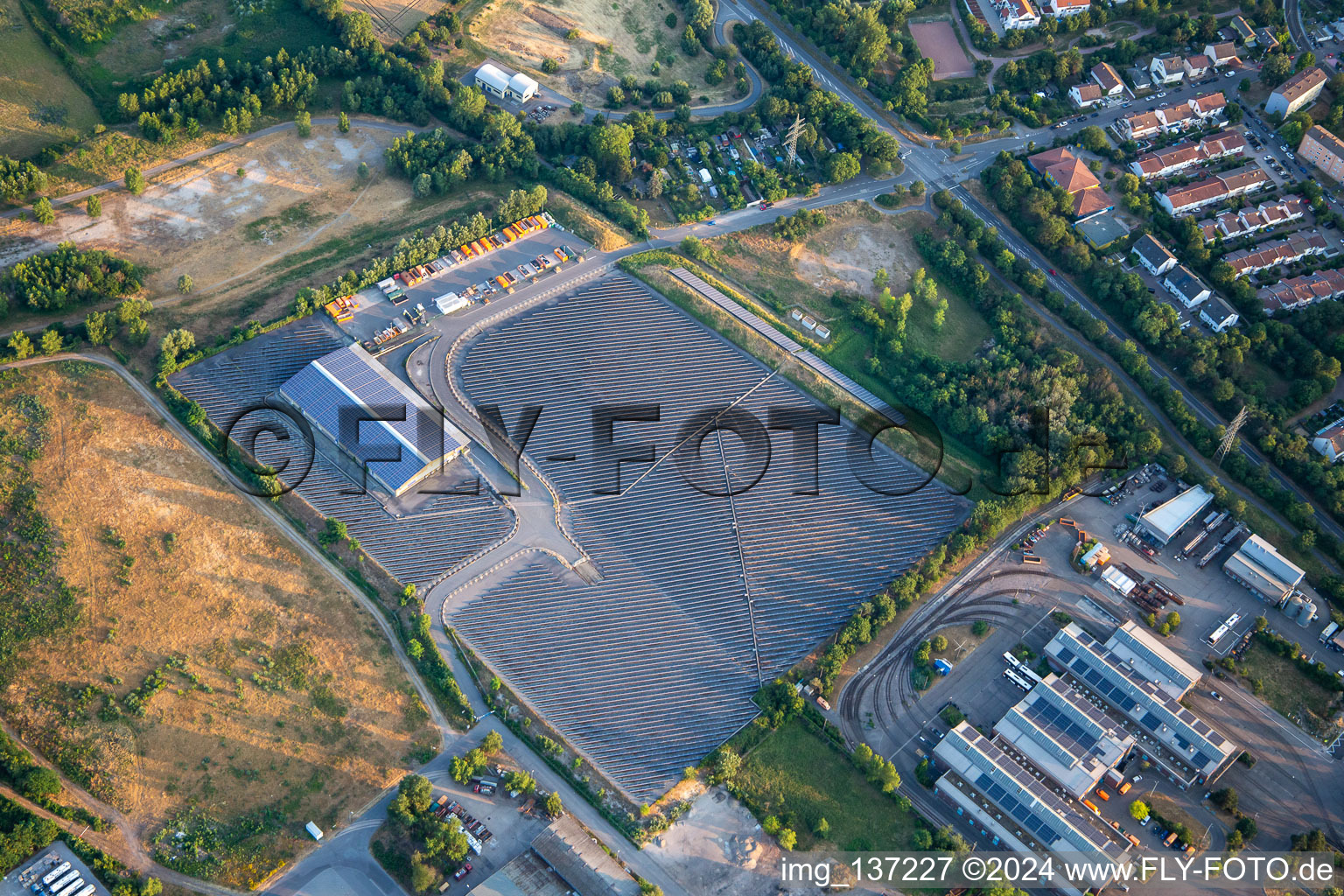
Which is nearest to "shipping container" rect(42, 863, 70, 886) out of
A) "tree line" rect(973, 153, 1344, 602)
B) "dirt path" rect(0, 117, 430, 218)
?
"dirt path" rect(0, 117, 430, 218)

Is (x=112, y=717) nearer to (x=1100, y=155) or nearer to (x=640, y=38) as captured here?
(x=640, y=38)

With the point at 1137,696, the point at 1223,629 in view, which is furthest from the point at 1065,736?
the point at 1223,629

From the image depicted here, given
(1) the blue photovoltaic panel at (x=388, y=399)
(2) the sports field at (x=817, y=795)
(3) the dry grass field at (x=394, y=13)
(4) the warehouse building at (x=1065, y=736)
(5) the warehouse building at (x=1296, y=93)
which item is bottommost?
(1) the blue photovoltaic panel at (x=388, y=399)

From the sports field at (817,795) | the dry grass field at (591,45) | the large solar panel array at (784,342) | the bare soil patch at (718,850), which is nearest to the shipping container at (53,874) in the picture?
the bare soil patch at (718,850)

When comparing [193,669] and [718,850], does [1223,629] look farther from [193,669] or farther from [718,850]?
[193,669]

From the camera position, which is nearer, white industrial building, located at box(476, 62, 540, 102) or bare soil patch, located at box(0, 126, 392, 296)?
bare soil patch, located at box(0, 126, 392, 296)

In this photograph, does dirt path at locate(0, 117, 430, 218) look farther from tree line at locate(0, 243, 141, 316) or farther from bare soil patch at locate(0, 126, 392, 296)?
tree line at locate(0, 243, 141, 316)

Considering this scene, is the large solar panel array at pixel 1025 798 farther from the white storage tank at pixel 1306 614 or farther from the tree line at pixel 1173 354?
the tree line at pixel 1173 354
